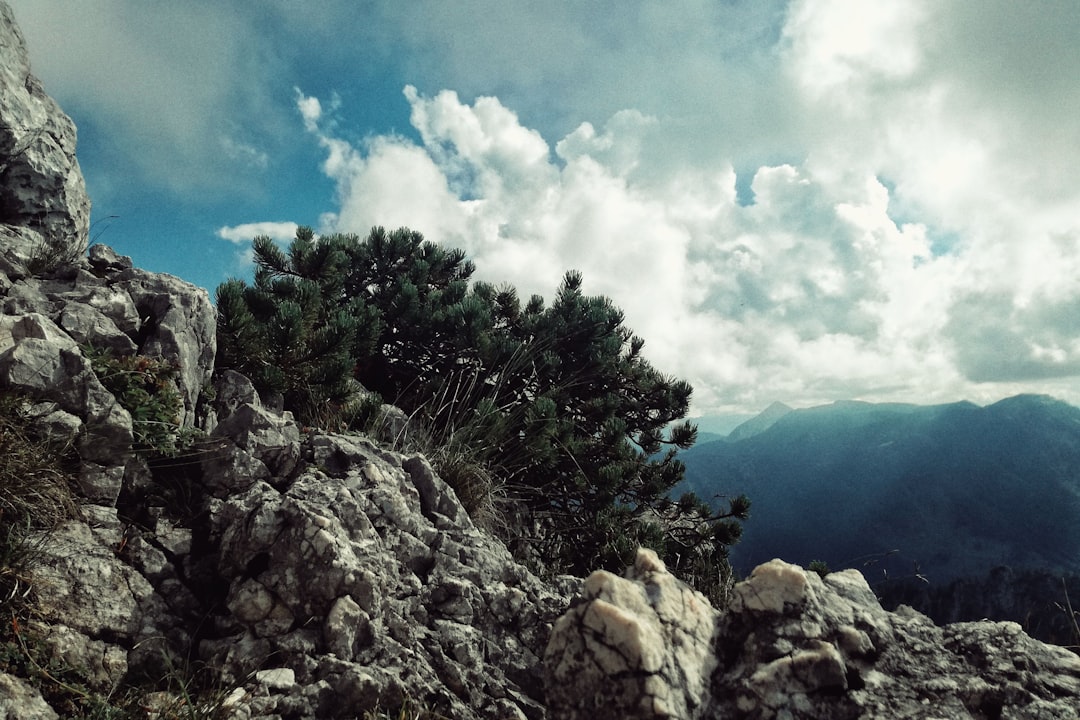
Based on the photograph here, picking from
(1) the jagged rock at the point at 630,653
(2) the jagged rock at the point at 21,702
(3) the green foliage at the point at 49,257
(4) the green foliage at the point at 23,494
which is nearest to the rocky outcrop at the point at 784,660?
(1) the jagged rock at the point at 630,653

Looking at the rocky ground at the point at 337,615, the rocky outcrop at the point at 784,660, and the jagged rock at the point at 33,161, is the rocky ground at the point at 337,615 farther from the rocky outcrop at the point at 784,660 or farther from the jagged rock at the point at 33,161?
the jagged rock at the point at 33,161

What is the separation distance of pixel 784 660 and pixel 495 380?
6003mm

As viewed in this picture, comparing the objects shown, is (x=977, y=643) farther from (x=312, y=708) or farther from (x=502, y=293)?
(x=502, y=293)

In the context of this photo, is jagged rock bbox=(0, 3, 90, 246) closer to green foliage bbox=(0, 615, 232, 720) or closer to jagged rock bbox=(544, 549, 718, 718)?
green foliage bbox=(0, 615, 232, 720)

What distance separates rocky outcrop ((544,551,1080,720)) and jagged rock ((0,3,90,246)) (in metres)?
8.24

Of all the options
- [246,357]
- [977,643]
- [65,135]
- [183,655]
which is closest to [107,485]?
[183,655]

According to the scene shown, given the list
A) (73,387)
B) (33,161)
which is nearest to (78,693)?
(73,387)

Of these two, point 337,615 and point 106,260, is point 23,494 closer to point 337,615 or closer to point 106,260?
point 337,615

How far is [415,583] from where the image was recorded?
12.2 ft

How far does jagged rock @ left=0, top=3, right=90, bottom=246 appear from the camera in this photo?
7.75 m

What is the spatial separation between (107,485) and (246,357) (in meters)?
3.01

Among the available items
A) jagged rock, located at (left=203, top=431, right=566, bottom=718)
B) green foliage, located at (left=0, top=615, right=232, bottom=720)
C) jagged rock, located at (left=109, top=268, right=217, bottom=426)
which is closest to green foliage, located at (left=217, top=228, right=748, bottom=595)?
jagged rock, located at (left=109, top=268, right=217, bottom=426)

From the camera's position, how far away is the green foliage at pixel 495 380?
6.50 m

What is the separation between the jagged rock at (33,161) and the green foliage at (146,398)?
14.6 ft
